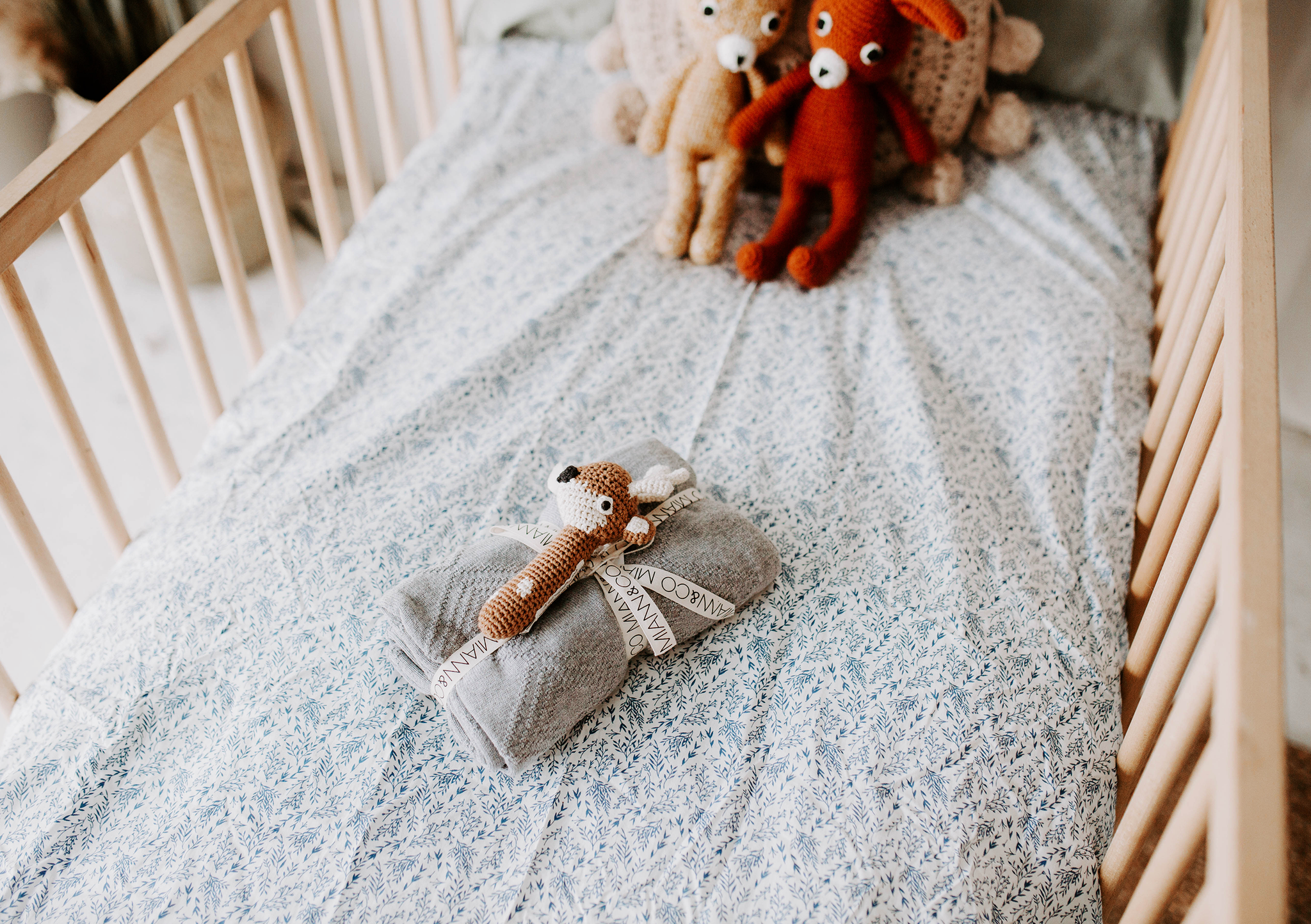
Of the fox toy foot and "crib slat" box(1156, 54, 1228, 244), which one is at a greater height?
"crib slat" box(1156, 54, 1228, 244)

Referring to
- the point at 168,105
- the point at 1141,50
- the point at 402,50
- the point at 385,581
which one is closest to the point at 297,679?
the point at 385,581

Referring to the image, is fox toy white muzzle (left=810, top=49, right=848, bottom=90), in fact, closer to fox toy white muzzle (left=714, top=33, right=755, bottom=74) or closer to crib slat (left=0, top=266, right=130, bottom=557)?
fox toy white muzzle (left=714, top=33, right=755, bottom=74)

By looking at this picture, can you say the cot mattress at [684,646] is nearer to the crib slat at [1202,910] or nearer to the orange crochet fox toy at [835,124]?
the orange crochet fox toy at [835,124]

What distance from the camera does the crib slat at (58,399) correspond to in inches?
33.8

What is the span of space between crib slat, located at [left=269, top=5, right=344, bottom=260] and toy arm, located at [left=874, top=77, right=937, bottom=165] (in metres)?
0.85

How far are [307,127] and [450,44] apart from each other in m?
0.40

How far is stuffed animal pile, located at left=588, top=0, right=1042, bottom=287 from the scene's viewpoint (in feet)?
3.91

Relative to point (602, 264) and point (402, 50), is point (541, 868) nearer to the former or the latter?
point (602, 264)

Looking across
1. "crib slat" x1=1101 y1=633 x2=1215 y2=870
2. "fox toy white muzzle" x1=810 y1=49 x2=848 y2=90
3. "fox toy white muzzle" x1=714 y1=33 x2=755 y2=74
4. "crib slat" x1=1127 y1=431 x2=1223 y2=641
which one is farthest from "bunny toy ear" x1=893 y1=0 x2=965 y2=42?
"crib slat" x1=1101 y1=633 x2=1215 y2=870

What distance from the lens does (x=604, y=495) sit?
84 centimetres

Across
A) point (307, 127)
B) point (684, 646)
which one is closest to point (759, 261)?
point (684, 646)

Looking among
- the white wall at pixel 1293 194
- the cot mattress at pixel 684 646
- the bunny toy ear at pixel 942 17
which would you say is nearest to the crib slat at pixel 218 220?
the cot mattress at pixel 684 646

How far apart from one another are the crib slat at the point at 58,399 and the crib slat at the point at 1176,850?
1056 millimetres

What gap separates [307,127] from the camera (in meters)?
1.32
